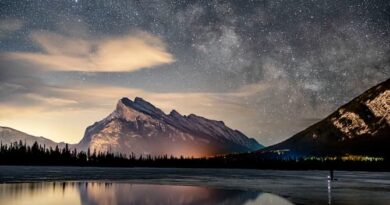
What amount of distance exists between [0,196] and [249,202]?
21.0 m

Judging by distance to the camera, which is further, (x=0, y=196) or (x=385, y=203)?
(x=0, y=196)

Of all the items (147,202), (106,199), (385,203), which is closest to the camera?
(385,203)

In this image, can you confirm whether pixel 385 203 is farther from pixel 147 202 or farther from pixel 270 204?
pixel 147 202

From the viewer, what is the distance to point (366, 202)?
33.6 metres

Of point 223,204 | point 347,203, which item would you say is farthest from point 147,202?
point 347,203

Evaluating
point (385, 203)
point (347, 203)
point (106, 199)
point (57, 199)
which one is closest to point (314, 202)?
point (347, 203)

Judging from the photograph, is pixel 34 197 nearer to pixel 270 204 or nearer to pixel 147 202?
pixel 147 202

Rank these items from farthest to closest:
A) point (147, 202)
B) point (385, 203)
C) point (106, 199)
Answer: point (106, 199), point (147, 202), point (385, 203)

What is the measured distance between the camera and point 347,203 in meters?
32.8

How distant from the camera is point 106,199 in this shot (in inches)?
1513

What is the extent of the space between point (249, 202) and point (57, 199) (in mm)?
16094

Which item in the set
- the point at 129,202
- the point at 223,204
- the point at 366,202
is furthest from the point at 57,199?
the point at 366,202

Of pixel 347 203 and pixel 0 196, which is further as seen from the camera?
pixel 0 196

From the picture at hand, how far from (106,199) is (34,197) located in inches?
278
